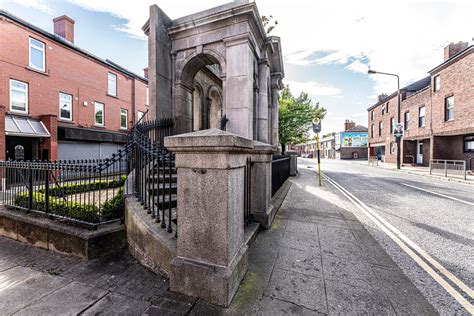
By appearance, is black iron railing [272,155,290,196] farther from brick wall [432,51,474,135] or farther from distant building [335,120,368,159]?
distant building [335,120,368,159]

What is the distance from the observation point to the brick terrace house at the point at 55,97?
39.3 feet

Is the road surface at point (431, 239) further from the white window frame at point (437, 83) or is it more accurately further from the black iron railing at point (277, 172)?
the white window frame at point (437, 83)

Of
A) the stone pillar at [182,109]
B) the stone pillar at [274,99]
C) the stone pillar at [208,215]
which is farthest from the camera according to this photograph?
the stone pillar at [274,99]

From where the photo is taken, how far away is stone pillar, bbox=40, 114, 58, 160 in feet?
43.3

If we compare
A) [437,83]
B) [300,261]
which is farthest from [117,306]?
[437,83]

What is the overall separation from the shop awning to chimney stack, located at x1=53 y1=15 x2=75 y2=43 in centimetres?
900

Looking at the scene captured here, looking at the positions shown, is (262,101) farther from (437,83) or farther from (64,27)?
(437,83)

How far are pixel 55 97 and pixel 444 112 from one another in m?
31.4

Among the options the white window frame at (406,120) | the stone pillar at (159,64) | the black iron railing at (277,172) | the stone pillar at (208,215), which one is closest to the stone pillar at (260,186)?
the stone pillar at (208,215)

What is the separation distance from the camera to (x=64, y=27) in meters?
17.3

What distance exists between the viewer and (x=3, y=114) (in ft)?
35.1

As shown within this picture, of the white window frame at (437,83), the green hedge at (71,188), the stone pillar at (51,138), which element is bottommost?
the green hedge at (71,188)

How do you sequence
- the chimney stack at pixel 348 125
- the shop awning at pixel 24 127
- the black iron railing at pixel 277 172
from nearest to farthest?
the black iron railing at pixel 277 172, the shop awning at pixel 24 127, the chimney stack at pixel 348 125

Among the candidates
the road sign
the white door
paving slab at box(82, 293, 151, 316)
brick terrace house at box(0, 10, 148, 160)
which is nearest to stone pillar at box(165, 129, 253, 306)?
paving slab at box(82, 293, 151, 316)
